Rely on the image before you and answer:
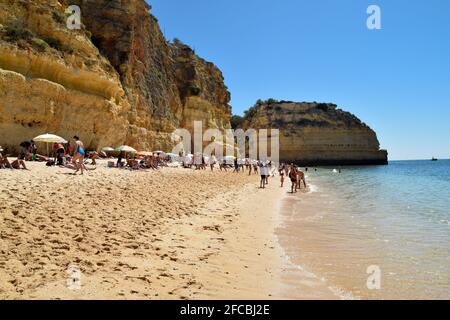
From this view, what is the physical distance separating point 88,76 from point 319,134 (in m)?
70.1

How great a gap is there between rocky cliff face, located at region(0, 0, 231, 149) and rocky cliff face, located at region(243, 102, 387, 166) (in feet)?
155

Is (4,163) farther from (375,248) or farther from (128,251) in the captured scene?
(375,248)

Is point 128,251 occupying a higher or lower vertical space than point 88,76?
lower

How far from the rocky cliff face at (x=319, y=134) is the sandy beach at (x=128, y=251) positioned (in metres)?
76.8

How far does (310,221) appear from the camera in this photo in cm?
952

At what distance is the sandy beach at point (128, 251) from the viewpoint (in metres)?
3.89

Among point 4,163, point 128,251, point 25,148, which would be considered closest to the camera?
point 128,251

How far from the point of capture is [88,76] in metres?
22.2

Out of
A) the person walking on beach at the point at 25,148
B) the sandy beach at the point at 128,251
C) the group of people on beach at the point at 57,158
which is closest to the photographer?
the sandy beach at the point at 128,251

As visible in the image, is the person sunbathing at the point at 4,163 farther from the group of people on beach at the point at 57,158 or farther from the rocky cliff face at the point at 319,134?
the rocky cliff face at the point at 319,134

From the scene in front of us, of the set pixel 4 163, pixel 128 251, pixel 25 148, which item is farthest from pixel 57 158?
pixel 128 251

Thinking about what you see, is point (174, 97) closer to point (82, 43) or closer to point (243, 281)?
point (82, 43)

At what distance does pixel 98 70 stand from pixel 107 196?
16992 millimetres

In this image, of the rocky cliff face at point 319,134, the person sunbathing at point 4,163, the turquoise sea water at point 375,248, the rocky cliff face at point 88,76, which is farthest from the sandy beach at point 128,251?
the rocky cliff face at point 319,134
